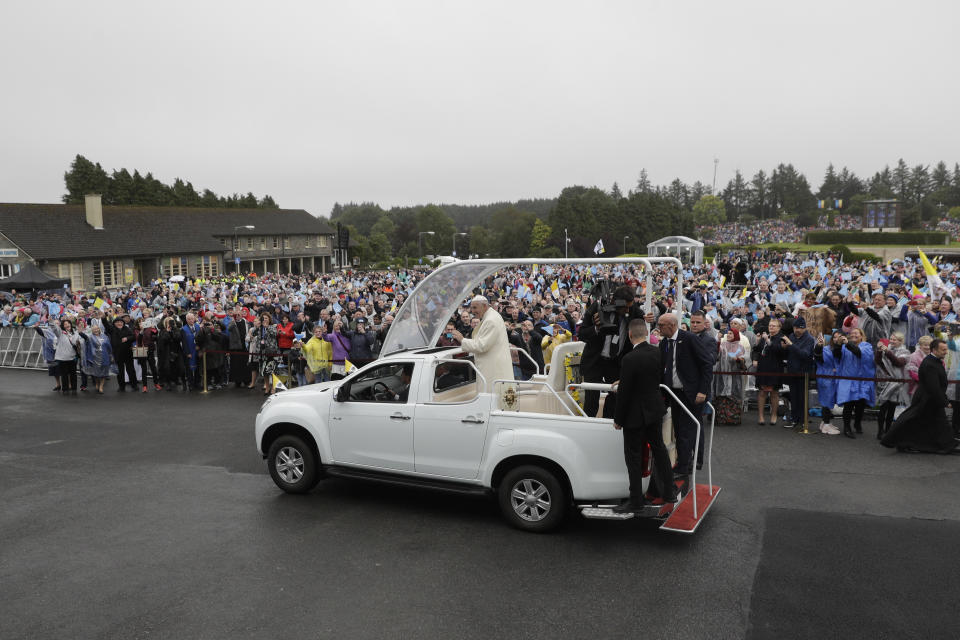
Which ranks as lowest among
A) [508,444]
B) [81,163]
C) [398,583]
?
[398,583]

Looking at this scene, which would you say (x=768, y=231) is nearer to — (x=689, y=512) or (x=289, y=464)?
(x=689, y=512)

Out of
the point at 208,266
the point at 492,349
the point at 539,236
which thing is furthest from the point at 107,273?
the point at 539,236

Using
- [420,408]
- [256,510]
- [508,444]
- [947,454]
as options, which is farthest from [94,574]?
[947,454]

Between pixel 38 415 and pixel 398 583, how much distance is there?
11.1m

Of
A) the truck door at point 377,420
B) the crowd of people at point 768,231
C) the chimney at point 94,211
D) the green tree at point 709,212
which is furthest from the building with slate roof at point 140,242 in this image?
the green tree at point 709,212

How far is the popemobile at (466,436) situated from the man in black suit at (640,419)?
13cm

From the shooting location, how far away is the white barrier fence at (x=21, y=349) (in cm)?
2019

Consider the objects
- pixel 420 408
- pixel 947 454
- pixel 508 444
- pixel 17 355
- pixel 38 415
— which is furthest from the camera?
pixel 17 355

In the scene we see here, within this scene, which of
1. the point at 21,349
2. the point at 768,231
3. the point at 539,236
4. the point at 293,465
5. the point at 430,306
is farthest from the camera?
the point at 768,231

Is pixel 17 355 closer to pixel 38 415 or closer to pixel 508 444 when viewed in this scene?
pixel 38 415

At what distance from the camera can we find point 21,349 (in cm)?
2039

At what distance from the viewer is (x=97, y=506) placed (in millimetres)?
7977

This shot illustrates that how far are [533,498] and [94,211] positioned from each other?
63.0 metres

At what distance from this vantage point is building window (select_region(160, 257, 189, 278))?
2523 inches
